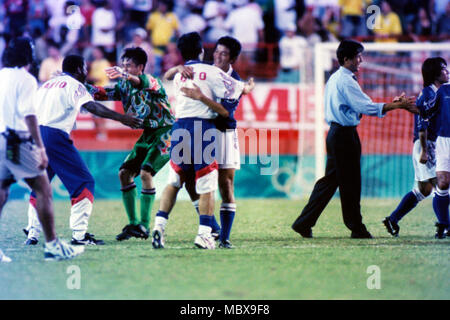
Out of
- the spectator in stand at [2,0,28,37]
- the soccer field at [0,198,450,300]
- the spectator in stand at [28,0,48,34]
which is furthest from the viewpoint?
the spectator in stand at [28,0,48,34]

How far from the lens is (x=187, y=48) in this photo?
770 centimetres

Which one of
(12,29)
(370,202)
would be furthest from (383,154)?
(12,29)

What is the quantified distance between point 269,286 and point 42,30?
13240 millimetres

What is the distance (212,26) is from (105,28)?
8.20 feet

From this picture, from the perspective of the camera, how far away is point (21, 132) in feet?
21.2

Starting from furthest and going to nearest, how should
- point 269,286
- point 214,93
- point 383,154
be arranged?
point 383,154
point 214,93
point 269,286

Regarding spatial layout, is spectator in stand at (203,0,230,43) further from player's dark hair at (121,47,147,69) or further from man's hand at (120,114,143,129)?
man's hand at (120,114,143,129)

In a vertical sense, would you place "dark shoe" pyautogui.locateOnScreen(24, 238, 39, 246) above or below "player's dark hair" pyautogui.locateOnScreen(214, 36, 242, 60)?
below

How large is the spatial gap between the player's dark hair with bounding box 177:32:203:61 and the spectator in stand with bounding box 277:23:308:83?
9083mm

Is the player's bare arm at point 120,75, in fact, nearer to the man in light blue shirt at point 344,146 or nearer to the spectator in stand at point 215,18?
the man in light blue shirt at point 344,146

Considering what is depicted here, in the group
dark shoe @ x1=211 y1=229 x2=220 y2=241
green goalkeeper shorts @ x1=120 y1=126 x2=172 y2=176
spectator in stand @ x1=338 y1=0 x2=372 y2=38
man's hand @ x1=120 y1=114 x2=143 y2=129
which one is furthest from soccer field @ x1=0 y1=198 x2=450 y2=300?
spectator in stand @ x1=338 y1=0 x2=372 y2=38

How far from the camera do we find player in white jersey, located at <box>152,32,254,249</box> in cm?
750

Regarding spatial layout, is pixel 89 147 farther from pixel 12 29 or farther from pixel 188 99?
pixel 188 99

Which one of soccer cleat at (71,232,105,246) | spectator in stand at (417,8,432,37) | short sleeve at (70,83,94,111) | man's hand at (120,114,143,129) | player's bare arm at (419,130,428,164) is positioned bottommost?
soccer cleat at (71,232,105,246)
